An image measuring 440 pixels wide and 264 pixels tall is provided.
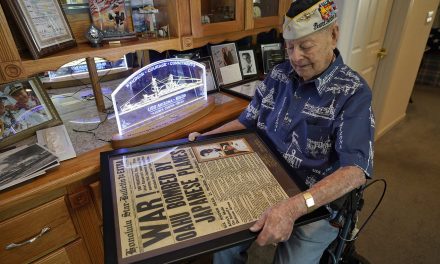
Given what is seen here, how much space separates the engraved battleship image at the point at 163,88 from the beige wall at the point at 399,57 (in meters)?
1.98

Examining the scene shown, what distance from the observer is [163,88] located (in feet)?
4.06

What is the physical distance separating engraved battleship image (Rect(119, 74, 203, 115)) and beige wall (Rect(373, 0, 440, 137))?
198cm

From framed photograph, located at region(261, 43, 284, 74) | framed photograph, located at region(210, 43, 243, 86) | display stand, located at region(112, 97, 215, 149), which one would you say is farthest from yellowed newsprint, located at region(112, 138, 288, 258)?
framed photograph, located at region(261, 43, 284, 74)

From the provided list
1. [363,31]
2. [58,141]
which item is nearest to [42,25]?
[58,141]

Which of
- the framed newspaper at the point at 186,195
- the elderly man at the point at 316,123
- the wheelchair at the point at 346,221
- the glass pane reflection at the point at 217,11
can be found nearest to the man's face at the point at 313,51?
the elderly man at the point at 316,123

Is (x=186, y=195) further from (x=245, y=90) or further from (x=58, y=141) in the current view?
(x=245, y=90)

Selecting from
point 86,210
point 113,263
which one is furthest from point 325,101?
point 86,210

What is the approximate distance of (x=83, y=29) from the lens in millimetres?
1209

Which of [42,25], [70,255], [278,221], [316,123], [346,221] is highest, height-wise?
[42,25]

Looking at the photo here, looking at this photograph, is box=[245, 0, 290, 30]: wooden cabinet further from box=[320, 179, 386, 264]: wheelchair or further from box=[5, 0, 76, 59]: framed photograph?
box=[320, 179, 386, 264]: wheelchair

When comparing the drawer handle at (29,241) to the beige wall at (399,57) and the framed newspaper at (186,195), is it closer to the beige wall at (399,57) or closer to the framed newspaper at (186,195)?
the framed newspaper at (186,195)

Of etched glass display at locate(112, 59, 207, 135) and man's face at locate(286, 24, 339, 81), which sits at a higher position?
man's face at locate(286, 24, 339, 81)

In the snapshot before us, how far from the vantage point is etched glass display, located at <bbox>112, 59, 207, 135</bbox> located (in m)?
1.08

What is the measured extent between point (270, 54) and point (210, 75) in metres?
0.56
